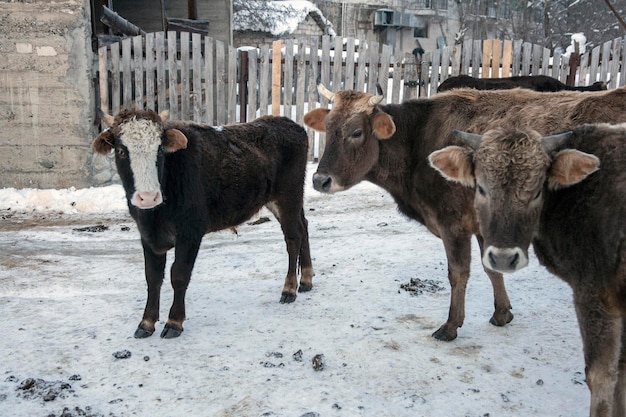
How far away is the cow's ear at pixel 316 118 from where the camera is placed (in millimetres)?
5484

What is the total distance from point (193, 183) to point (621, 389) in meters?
3.42

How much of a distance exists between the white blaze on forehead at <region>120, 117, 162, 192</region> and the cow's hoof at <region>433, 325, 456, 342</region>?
2.49 metres

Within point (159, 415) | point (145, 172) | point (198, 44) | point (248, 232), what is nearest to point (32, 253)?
point (248, 232)

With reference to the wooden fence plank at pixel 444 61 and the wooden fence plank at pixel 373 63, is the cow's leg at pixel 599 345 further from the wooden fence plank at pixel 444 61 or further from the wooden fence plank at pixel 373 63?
the wooden fence plank at pixel 444 61

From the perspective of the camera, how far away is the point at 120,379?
3.90 m

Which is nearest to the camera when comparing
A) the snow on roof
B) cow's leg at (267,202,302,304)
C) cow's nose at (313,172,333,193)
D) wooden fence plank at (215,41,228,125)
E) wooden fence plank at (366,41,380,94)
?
cow's nose at (313,172,333,193)

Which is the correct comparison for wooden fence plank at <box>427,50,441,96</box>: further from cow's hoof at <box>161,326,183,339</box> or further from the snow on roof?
the snow on roof

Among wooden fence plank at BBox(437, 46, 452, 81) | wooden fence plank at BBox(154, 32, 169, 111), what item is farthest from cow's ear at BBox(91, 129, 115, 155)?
wooden fence plank at BBox(437, 46, 452, 81)

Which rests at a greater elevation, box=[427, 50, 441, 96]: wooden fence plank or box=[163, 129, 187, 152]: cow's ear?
box=[427, 50, 441, 96]: wooden fence plank

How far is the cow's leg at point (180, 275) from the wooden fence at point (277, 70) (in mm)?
6715

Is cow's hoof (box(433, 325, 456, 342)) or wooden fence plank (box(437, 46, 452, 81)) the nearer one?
cow's hoof (box(433, 325, 456, 342))

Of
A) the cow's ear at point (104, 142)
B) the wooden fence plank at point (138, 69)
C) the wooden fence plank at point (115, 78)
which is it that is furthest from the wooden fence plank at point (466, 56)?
the cow's ear at point (104, 142)

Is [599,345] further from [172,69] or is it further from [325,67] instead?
[172,69]

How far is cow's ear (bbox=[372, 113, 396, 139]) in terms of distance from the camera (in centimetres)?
494
